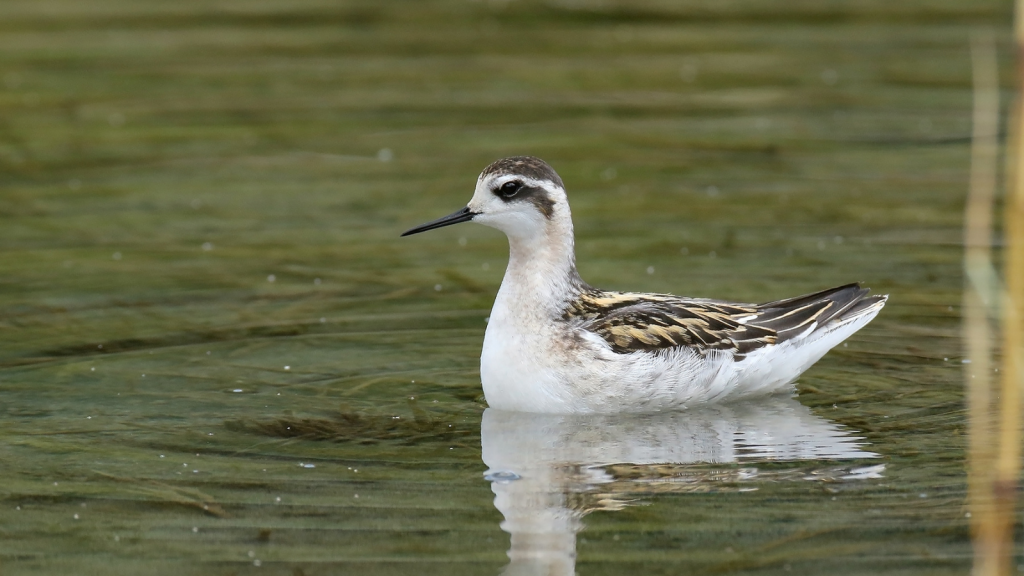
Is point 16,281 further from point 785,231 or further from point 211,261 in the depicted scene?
point 785,231

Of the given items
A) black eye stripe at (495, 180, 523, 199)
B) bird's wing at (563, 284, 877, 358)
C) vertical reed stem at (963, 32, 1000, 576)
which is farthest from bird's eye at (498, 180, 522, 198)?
vertical reed stem at (963, 32, 1000, 576)

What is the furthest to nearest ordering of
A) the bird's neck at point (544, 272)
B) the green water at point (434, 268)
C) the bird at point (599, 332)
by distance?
the bird's neck at point (544, 272)
the bird at point (599, 332)
the green water at point (434, 268)

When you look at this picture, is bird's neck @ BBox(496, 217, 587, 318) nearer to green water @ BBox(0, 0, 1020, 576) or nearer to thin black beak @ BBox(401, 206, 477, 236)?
thin black beak @ BBox(401, 206, 477, 236)

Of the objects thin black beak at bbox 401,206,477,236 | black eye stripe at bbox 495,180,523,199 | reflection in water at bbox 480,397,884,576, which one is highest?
black eye stripe at bbox 495,180,523,199

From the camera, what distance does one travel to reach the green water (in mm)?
7531

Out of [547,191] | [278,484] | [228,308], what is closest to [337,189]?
[228,308]

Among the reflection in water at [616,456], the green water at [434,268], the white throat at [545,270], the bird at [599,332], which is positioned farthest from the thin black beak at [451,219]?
the reflection in water at [616,456]

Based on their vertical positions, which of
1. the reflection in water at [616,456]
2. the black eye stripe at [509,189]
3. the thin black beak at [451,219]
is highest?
the black eye stripe at [509,189]

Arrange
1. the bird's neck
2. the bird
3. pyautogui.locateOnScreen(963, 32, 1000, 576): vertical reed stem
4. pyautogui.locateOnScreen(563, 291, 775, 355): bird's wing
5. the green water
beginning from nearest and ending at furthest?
pyautogui.locateOnScreen(963, 32, 1000, 576): vertical reed stem → the green water → the bird → pyautogui.locateOnScreen(563, 291, 775, 355): bird's wing → the bird's neck

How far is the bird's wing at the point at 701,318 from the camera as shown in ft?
31.4

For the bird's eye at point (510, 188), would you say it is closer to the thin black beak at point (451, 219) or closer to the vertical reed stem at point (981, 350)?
the thin black beak at point (451, 219)

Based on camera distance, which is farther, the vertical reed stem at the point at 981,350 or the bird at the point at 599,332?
the bird at the point at 599,332

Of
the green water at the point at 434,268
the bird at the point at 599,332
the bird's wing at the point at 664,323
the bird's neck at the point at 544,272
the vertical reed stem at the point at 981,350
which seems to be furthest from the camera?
the bird's neck at the point at 544,272

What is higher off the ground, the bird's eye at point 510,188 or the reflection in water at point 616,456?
the bird's eye at point 510,188
